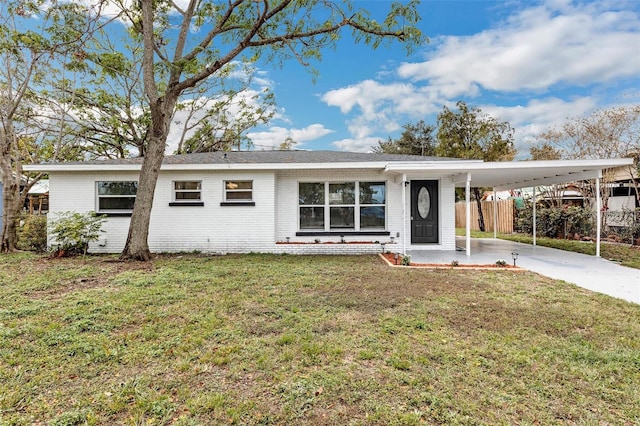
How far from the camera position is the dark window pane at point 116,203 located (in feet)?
33.6

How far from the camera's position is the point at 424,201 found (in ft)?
35.1

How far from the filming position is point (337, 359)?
122 inches

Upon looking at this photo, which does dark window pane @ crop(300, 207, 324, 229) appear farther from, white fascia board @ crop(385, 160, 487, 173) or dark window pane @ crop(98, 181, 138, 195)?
dark window pane @ crop(98, 181, 138, 195)

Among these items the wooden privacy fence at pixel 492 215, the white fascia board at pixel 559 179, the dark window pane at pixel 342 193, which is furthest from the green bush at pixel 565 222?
the dark window pane at pixel 342 193

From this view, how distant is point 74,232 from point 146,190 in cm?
258

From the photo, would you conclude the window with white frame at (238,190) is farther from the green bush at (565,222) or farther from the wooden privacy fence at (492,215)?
the wooden privacy fence at (492,215)

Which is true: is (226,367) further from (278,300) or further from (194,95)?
(194,95)

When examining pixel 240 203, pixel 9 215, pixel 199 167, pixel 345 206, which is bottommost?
pixel 9 215

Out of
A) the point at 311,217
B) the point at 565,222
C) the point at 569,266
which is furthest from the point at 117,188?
the point at 565,222

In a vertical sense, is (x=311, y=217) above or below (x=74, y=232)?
above

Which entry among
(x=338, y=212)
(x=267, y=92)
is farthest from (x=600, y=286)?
(x=267, y=92)

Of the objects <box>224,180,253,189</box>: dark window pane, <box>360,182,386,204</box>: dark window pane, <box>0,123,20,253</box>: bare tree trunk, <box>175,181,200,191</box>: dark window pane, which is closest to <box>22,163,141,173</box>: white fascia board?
<box>0,123,20,253</box>: bare tree trunk

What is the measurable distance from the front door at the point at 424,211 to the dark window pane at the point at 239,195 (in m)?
5.34

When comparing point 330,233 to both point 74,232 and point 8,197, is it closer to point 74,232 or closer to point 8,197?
point 74,232
